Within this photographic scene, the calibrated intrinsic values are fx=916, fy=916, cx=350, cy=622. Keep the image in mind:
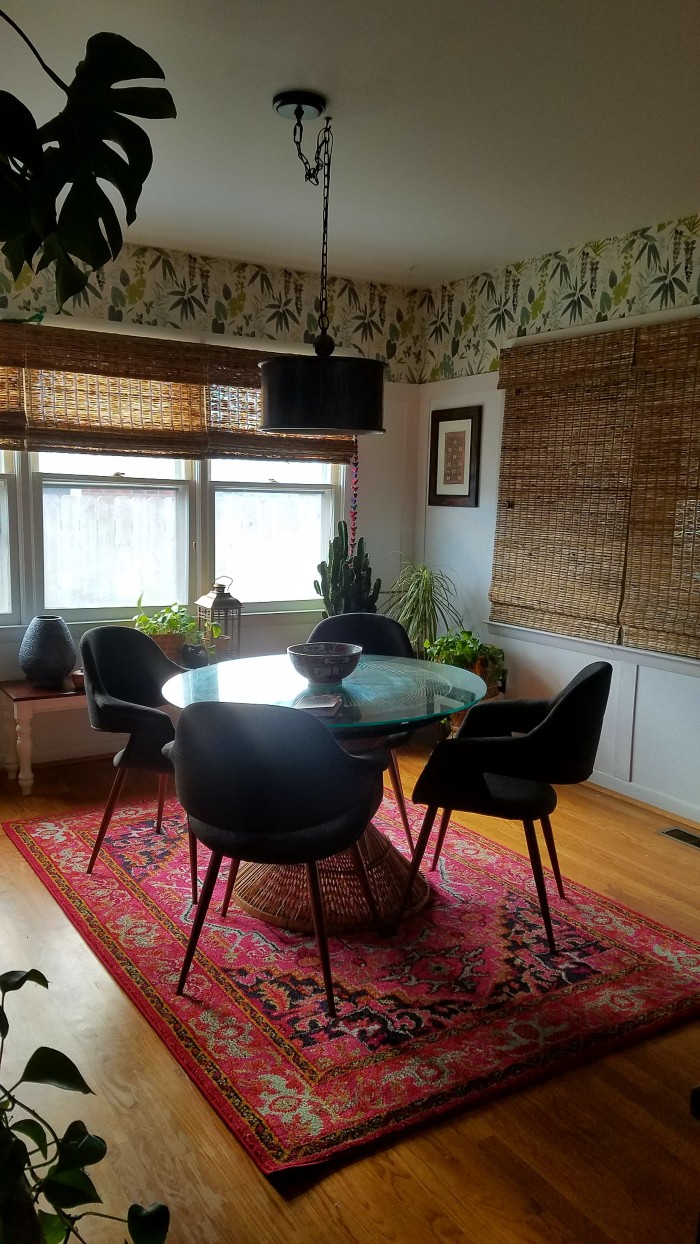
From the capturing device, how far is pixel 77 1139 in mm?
876

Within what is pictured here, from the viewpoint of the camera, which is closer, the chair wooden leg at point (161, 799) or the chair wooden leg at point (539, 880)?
the chair wooden leg at point (539, 880)

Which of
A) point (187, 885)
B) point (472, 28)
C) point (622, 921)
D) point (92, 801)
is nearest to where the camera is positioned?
point (472, 28)

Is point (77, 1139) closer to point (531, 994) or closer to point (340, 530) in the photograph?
point (531, 994)

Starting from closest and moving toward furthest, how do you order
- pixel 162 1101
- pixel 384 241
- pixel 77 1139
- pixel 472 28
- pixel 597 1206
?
1. pixel 77 1139
2. pixel 597 1206
3. pixel 162 1101
4. pixel 472 28
5. pixel 384 241

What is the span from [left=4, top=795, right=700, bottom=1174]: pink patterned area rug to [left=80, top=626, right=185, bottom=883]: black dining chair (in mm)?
393

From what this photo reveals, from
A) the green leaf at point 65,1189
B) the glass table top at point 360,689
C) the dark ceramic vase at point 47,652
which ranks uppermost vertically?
the green leaf at point 65,1189

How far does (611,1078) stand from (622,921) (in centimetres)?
86

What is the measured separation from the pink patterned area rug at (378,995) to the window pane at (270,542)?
1.97 m

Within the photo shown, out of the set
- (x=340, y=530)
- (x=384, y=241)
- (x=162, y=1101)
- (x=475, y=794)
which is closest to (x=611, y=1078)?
(x=475, y=794)

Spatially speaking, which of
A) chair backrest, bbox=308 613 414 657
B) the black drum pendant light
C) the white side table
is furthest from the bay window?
the black drum pendant light

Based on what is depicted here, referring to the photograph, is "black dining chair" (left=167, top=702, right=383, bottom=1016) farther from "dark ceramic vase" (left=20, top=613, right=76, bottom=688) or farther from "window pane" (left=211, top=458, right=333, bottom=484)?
"window pane" (left=211, top=458, right=333, bottom=484)

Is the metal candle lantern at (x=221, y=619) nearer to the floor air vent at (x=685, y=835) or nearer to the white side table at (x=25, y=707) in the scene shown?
the white side table at (x=25, y=707)

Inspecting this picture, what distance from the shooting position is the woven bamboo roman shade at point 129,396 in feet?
13.6

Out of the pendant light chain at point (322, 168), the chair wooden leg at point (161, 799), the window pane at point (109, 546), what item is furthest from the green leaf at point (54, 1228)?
the window pane at point (109, 546)
